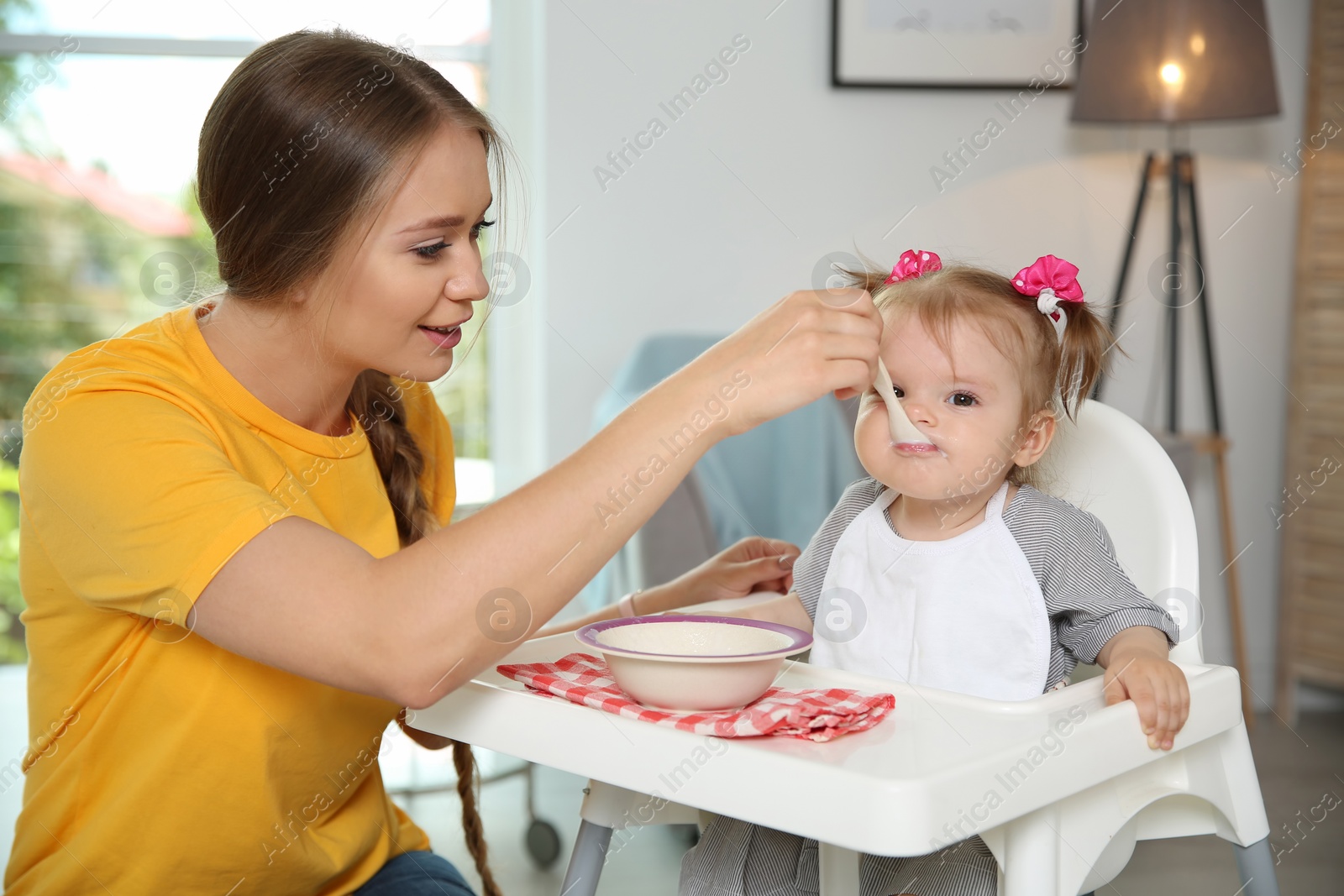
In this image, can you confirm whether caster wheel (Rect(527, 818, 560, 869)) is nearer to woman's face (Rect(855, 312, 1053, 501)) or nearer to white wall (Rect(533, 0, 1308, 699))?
white wall (Rect(533, 0, 1308, 699))

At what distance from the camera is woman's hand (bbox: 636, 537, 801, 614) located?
3.89 feet

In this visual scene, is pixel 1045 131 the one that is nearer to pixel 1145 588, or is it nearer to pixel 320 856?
pixel 1145 588

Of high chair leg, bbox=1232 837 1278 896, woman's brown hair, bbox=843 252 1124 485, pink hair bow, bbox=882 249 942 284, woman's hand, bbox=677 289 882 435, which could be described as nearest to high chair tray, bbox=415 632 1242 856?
high chair leg, bbox=1232 837 1278 896

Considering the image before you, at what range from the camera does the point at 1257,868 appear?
0.93 metres

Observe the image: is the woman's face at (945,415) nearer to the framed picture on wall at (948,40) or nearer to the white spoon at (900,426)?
the white spoon at (900,426)

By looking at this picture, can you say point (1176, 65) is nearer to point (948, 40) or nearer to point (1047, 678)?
point (948, 40)

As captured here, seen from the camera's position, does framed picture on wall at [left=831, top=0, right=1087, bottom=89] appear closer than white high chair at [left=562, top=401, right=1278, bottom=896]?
No

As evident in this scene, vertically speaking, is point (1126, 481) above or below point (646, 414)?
below

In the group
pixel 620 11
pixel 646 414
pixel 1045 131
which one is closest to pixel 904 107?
pixel 1045 131

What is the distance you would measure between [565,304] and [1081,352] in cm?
181

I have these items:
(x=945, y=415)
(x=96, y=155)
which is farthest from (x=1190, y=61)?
(x=96, y=155)

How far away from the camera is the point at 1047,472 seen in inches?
46.7

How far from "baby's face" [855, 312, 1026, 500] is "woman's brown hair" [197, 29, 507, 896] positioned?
44 centimetres

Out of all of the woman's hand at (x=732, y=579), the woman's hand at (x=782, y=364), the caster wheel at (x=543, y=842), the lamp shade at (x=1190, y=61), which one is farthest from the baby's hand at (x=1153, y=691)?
the lamp shade at (x=1190, y=61)
